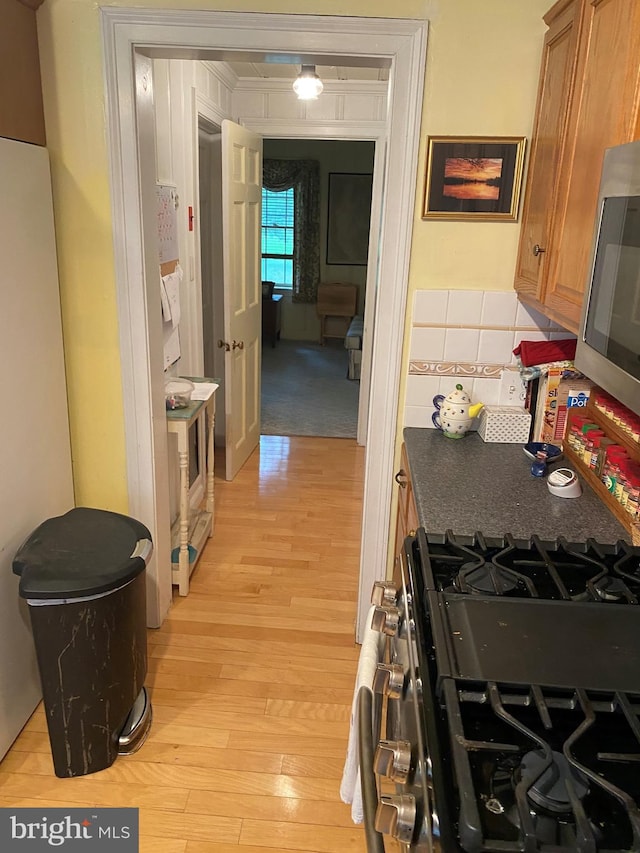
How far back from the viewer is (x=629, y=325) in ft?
3.62

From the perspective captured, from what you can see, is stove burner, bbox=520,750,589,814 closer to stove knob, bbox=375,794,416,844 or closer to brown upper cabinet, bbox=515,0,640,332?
stove knob, bbox=375,794,416,844

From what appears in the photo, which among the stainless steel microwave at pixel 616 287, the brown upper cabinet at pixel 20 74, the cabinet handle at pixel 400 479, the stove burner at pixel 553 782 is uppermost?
the brown upper cabinet at pixel 20 74

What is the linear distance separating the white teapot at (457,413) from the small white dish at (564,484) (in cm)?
41

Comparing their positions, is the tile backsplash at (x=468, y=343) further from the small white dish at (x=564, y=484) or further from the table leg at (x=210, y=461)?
the table leg at (x=210, y=461)

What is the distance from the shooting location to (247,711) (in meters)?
2.19

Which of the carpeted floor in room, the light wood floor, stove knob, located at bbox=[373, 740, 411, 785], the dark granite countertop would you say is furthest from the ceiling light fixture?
stove knob, located at bbox=[373, 740, 411, 785]

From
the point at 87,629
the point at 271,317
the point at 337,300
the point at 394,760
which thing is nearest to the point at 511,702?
the point at 394,760

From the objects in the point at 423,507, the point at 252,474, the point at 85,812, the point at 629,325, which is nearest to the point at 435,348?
the point at 423,507

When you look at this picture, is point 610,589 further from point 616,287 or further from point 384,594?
point 616,287

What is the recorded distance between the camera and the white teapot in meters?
2.14

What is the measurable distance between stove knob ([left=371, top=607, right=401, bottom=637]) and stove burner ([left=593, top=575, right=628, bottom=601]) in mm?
389

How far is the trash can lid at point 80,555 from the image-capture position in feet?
5.61

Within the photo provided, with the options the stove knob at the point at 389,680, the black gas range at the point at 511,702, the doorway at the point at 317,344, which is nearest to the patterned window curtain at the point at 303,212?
the doorway at the point at 317,344

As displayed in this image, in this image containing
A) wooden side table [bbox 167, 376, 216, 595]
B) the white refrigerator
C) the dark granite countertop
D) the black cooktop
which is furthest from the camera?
wooden side table [bbox 167, 376, 216, 595]
